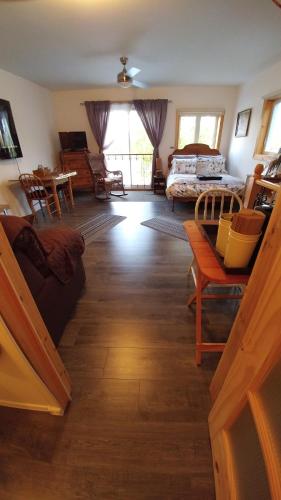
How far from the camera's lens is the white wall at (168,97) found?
465cm

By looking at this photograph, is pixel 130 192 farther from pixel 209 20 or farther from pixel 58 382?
pixel 58 382

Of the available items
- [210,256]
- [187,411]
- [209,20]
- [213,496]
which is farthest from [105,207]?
[213,496]

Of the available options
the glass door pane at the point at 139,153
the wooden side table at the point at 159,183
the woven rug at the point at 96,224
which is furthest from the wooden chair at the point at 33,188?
the glass door pane at the point at 139,153

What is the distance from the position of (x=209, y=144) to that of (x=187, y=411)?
5.68m

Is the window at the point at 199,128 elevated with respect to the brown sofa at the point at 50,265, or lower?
elevated

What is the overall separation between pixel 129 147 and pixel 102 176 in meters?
1.16

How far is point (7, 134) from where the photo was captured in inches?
127

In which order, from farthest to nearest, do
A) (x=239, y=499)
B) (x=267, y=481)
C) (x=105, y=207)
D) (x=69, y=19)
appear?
(x=105, y=207) → (x=69, y=19) → (x=239, y=499) → (x=267, y=481)

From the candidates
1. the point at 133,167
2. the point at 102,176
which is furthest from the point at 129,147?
the point at 102,176

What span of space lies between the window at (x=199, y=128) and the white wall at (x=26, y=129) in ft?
10.1

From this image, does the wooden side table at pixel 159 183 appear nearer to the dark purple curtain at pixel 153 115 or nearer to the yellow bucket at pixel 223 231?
the dark purple curtain at pixel 153 115

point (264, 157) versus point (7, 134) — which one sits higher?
point (7, 134)

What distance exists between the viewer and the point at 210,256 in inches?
42.8

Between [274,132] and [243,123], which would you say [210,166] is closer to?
[243,123]
